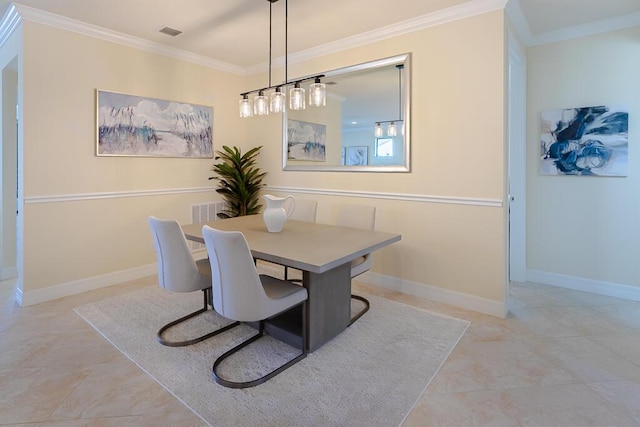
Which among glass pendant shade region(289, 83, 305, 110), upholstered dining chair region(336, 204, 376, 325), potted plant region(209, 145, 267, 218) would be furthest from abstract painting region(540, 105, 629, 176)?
potted plant region(209, 145, 267, 218)

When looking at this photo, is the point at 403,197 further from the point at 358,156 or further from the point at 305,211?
the point at 305,211

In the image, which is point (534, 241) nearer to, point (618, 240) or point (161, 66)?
point (618, 240)

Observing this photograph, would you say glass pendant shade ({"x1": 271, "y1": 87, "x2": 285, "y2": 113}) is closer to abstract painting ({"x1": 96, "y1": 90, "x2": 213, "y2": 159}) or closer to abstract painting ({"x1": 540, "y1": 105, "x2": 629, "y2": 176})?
abstract painting ({"x1": 96, "y1": 90, "x2": 213, "y2": 159})

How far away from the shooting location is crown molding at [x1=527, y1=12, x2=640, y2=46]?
3141 mm

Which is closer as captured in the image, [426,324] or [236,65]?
[426,324]

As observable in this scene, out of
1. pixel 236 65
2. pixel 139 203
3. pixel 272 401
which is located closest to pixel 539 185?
pixel 272 401

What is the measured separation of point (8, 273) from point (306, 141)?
367 centimetres

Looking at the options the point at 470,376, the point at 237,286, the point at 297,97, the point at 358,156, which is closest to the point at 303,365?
the point at 237,286

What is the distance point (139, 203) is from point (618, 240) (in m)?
4.91

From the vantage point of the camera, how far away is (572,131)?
3.48 m

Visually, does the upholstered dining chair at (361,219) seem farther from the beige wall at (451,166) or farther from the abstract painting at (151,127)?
the abstract painting at (151,127)

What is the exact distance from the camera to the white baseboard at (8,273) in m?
3.84

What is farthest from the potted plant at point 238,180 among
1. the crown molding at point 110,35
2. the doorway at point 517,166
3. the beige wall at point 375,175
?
the doorway at point 517,166

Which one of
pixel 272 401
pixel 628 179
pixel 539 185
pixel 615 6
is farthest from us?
pixel 539 185
